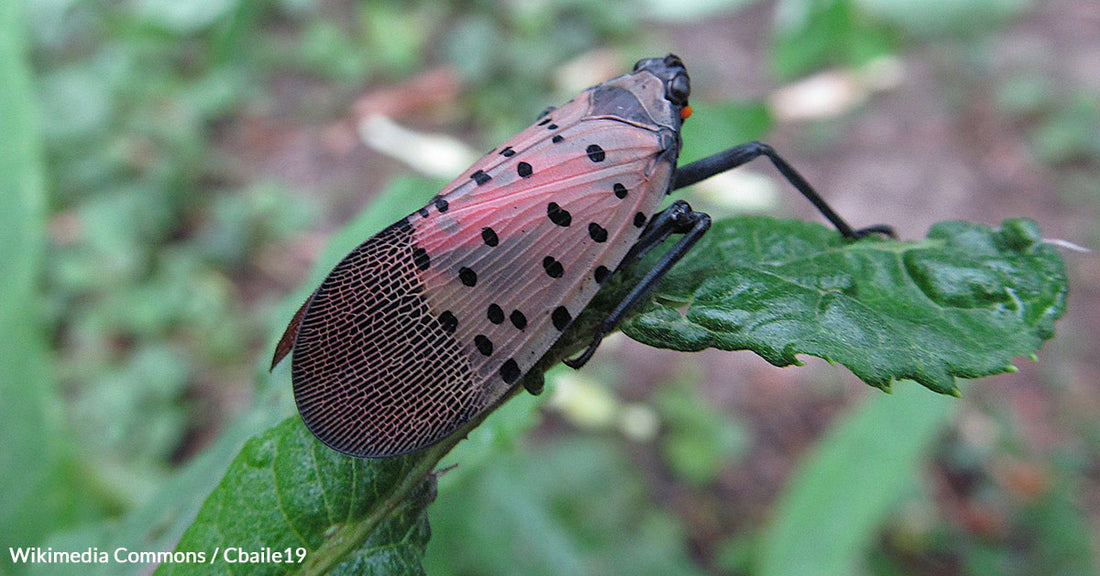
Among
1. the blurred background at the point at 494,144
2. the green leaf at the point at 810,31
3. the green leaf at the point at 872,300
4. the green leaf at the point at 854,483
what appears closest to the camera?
the green leaf at the point at 872,300

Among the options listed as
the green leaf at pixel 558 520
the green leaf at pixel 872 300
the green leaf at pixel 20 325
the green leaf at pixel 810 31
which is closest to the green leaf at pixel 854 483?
the green leaf at pixel 558 520

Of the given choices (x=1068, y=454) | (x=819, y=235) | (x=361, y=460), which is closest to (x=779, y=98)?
(x=1068, y=454)

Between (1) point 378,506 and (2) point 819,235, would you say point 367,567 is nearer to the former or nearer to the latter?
(1) point 378,506

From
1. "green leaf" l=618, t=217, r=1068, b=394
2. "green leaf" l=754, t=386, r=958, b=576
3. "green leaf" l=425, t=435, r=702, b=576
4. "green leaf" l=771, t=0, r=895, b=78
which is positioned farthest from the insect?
"green leaf" l=771, t=0, r=895, b=78

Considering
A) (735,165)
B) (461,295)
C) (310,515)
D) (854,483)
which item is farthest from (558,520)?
(310,515)

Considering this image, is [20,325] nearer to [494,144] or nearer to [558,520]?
[558,520]

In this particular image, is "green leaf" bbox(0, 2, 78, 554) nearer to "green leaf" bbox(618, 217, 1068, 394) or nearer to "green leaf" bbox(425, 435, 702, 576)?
"green leaf" bbox(425, 435, 702, 576)

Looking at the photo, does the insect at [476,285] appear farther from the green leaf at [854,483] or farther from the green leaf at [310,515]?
the green leaf at [854,483]
